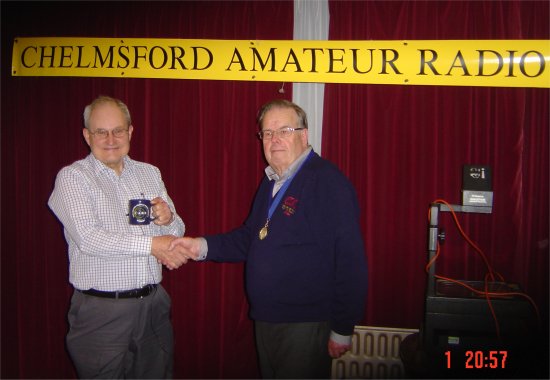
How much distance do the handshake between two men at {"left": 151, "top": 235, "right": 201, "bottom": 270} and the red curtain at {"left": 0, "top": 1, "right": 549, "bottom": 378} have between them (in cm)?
63

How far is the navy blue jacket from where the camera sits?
1646mm

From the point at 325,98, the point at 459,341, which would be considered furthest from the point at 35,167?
the point at 459,341

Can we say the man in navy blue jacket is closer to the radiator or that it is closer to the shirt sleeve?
the shirt sleeve

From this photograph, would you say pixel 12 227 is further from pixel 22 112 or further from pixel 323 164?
pixel 323 164

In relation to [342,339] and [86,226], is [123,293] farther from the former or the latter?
[342,339]

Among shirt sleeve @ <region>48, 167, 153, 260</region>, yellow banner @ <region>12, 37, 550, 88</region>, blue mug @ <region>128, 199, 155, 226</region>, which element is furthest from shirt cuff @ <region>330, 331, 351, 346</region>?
yellow banner @ <region>12, 37, 550, 88</region>

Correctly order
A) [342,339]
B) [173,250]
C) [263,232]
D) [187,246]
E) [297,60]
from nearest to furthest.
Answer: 1. [342,339]
2. [263,232]
3. [173,250]
4. [187,246]
5. [297,60]

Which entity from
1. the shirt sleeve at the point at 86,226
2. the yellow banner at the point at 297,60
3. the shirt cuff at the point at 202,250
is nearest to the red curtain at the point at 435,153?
the yellow banner at the point at 297,60

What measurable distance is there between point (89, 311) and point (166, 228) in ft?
1.92

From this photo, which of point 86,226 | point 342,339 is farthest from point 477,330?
point 86,226

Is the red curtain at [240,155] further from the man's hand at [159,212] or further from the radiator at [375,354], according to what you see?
the man's hand at [159,212]

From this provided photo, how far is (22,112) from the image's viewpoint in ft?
9.18
